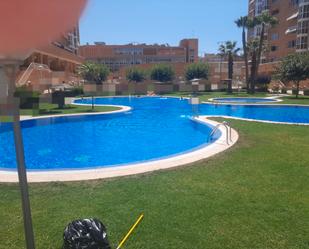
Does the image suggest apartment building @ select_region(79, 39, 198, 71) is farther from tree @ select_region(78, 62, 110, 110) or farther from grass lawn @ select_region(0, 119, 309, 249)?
grass lawn @ select_region(0, 119, 309, 249)

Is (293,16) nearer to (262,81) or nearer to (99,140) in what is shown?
(262,81)

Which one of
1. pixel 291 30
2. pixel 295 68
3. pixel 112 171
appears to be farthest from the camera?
pixel 291 30

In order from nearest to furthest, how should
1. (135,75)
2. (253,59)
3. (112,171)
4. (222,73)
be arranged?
(112,171)
(253,59)
(135,75)
(222,73)

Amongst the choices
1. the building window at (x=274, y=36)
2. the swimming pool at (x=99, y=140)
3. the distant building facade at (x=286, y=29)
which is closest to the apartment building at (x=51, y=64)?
the swimming pool at (x=99, y=140)

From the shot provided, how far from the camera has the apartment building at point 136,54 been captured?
93.1 metres

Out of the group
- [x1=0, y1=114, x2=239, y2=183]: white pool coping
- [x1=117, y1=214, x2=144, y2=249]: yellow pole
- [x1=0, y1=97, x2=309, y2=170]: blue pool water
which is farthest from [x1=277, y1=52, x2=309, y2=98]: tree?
[x1=117, y1=214, x2=144, y2=249]: yellow pole

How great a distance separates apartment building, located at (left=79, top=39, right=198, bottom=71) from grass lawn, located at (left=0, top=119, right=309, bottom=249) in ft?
283

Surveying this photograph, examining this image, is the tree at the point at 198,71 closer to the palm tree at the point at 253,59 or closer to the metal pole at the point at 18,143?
the palm tree at the point at 253,59

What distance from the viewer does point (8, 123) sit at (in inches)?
610

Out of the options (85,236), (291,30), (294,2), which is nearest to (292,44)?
(291,30)

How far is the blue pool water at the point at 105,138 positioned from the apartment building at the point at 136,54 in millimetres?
73211

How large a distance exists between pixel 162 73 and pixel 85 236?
45460mm

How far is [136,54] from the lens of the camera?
3880 inches

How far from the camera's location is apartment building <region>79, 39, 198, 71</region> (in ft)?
305
